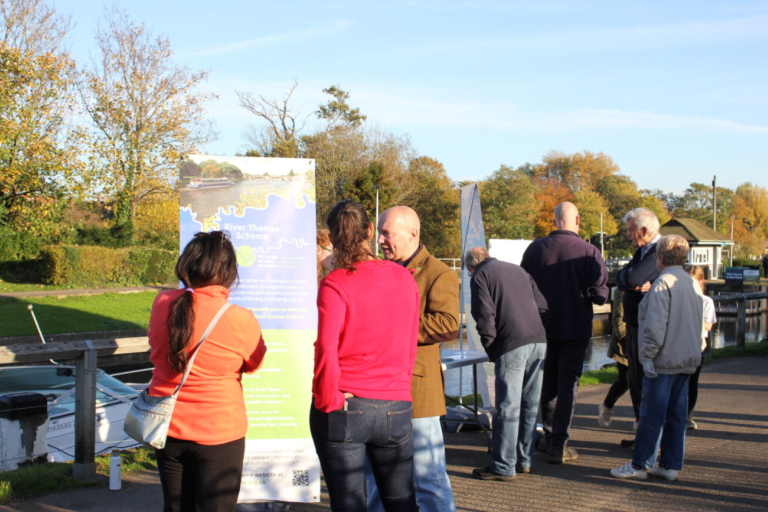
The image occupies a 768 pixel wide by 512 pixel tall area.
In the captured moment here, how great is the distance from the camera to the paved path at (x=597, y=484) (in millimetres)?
4230

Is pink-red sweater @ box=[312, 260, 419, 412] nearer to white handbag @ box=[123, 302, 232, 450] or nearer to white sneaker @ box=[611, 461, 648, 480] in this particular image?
white handbag @ box=[123, 302, 232, 450]

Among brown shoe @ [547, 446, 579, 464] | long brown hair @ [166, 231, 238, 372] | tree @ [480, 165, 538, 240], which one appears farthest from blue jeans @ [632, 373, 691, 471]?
tree @ [480, 165, 538, 240]

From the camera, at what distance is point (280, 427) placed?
4320 millimetres

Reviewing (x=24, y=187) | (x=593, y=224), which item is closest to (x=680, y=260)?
(x=24, y=187)

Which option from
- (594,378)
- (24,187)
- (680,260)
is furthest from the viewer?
(24,187)

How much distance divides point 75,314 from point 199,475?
785 inches

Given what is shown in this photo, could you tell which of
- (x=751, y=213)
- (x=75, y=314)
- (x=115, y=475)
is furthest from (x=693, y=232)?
(x=115, y=475)

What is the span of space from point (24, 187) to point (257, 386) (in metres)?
23.4

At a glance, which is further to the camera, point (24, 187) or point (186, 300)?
point (24, 187)

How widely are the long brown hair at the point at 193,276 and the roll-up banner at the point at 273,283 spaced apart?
1317 mm

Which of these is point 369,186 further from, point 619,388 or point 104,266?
point 619,388

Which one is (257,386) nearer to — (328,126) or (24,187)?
(24,187)

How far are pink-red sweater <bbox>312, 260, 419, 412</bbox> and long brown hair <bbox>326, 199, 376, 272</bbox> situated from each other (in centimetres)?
4

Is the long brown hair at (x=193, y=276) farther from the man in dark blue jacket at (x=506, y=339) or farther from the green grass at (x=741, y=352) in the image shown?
the green grass at (x=741, y=352)
